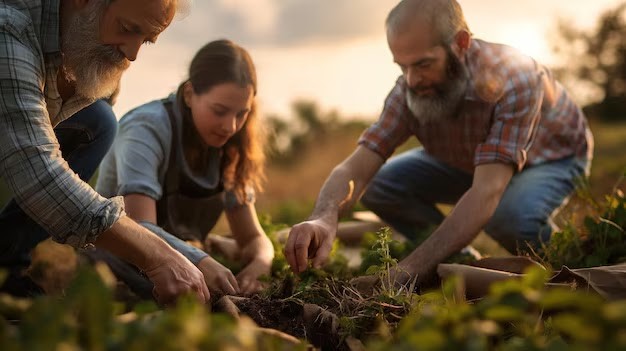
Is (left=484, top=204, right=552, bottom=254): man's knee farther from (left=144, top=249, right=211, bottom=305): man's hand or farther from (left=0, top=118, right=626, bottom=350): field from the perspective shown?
(left=144, top=249, right=211, bottom=305): man's hand

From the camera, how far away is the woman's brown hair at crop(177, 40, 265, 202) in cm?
386

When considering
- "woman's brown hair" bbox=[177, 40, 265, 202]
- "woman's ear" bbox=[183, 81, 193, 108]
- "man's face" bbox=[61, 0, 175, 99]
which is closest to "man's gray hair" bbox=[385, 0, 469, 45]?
"woman's brown hair" bbox=[177, 40, 265, 202]

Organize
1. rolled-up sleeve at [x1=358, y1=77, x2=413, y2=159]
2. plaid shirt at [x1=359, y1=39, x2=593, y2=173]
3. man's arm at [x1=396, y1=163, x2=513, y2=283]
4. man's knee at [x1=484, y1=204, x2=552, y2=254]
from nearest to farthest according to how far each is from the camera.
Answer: man's arm at [x1=396, y1=163, x2=513, y2=283], plaid shirt at [x1=359, y1=39, x2=593, y2=173], rolled-up sleeve at [x1=358, y1=77, x2=413, y2=159], man's knee at [x1=484, y1=204, x2=552, y2=254]

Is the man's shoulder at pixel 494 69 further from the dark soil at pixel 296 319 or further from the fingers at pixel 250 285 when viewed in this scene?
the dark soil at pixel 296 319

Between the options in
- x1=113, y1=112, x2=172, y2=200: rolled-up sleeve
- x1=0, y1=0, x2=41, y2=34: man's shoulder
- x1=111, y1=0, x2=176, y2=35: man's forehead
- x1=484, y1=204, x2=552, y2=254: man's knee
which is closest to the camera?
x1=0, y1=0, x2=41, y2=34: man's shoulder

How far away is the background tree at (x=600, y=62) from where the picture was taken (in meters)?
20.5

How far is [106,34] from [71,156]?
3.17ft

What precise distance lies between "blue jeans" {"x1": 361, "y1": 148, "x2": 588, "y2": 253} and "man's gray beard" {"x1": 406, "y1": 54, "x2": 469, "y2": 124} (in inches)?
32.8

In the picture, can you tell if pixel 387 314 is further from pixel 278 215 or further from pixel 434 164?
pixel 278 215

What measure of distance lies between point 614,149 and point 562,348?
14.6m

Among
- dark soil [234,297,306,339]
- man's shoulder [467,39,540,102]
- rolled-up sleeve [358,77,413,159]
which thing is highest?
man's shoulder [467,39,540,102]

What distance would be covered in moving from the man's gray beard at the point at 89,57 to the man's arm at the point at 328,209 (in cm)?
101

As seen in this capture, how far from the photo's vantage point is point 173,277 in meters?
2.35

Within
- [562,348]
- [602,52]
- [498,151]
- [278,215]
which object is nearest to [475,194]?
[498,151]
